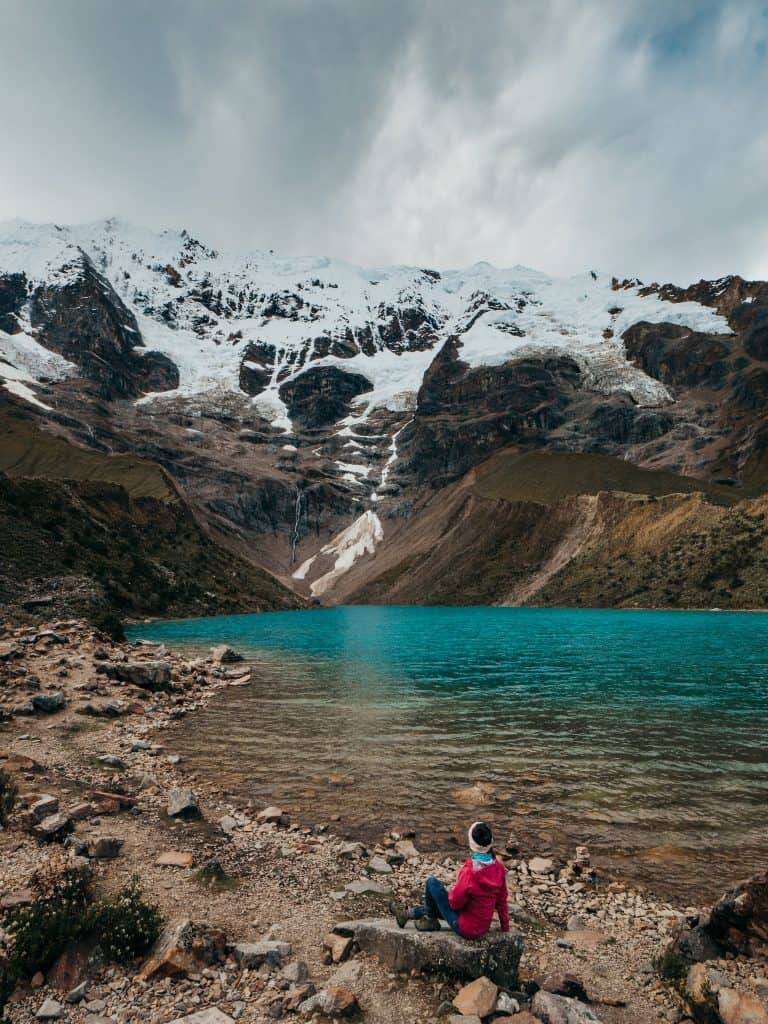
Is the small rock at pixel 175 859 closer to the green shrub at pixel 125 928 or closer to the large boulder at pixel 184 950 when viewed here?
the green shrub at pixel 125 928

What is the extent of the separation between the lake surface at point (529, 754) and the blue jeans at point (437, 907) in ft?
13.0

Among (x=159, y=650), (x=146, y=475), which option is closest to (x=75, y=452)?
(x=146, y=475)

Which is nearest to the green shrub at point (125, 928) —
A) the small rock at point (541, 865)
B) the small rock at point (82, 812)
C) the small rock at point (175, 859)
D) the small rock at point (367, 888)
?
the small rock at point (175, 859)

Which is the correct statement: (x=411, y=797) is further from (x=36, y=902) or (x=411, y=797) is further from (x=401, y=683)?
(x=401, y=683)

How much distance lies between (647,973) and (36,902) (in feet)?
27.2

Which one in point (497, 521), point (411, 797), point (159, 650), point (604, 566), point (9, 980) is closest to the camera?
point (9, 980)

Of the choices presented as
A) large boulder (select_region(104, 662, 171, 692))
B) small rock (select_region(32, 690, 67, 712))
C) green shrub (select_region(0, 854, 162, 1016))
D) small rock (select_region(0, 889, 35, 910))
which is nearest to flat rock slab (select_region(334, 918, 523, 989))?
green shrub (select_region(0, 854, 162, 1016))

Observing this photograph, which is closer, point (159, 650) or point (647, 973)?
point (647, 973)

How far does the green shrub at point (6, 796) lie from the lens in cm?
1118

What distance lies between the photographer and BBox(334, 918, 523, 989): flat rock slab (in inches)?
285

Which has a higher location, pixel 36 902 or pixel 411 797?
pixel 36 902

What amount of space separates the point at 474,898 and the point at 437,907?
632 millimetres

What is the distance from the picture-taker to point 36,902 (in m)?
7.93

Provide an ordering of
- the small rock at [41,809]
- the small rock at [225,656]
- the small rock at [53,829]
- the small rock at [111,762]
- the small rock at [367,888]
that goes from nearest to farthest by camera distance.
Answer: the small rock at [367,888]
the small rock at [53,829]
the small rock at [41,809]
the small rock at [111,762]
the small rock at [225,656]
